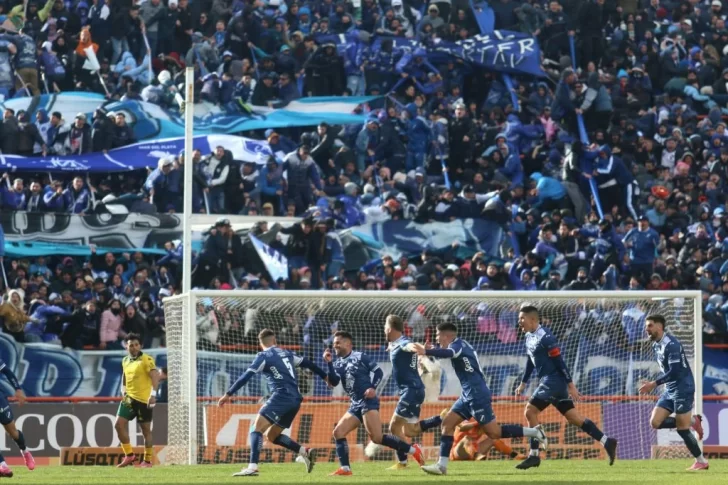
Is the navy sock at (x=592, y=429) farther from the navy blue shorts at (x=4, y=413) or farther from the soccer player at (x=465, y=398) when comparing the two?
the navy blue shorts at (x=4, y=413)

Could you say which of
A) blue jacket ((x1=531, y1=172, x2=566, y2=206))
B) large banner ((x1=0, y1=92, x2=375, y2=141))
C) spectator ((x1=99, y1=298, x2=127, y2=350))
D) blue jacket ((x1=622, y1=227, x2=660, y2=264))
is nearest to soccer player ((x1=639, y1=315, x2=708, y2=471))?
spectator ((x1=99, y1=298, x2=127, y2=350))

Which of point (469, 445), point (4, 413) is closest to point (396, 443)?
point (469, 445)

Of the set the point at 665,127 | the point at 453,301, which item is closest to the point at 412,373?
the point at 453,301

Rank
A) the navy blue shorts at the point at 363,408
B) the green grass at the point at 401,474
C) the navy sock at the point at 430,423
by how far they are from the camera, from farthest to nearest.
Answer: the navy sock at the point at 430,423 → the navy blue shorts at the point at 363,408 → the green grass at the point at 401,474

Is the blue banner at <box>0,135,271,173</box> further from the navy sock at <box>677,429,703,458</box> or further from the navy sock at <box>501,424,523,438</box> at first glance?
the navy sock at <box>677,429,703,458</box>

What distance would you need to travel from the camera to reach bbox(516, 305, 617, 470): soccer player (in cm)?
1792

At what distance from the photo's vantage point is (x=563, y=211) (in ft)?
92.4

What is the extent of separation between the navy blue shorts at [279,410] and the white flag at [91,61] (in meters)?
14.6

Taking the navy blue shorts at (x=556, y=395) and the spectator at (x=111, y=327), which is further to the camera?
the spectator at (x=111, y=327)

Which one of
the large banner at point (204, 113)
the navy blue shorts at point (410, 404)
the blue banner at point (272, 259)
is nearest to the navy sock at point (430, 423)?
the navy blue shorts at point (410, 404)

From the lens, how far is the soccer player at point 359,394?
1739 centimetres

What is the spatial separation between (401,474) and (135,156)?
12.6m

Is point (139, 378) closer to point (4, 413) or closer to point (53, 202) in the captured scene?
point (4, 413)

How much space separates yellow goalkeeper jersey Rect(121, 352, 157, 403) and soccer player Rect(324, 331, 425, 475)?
330cm
